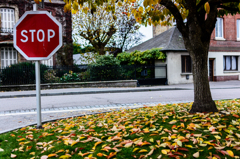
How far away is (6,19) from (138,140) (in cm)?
2161

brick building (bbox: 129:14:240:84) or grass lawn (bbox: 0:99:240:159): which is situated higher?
brick building (bbox: 129:14:240:84)

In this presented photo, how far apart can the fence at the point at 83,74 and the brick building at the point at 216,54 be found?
869mm

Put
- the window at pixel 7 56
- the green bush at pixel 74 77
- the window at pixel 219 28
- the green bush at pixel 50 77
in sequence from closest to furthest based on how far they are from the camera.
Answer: the green bush at pixel 50 77
the green bush at pixel 74 77
the window at pixel 7 56
the window at pixel 219 28

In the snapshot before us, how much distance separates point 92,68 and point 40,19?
45.0 feet

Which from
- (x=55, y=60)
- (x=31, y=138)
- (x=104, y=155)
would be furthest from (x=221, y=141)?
(x=55, y=60)

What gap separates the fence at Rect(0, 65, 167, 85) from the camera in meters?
16.0

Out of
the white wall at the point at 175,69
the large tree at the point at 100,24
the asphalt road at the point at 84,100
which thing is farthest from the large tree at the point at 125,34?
the asphalt road at the point at 84,100

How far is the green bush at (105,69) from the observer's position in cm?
1803

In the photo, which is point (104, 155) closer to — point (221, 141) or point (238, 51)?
point (221, 141)

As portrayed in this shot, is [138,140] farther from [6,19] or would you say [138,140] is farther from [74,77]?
[6,19]

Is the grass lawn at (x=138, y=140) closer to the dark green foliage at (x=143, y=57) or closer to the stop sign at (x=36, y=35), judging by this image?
the stop sign at (x=36, y=35)

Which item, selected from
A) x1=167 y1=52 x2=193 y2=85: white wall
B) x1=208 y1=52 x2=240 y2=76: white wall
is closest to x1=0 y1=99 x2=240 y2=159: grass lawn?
x1=167 y1=52 x2=193 y2=85: white wall

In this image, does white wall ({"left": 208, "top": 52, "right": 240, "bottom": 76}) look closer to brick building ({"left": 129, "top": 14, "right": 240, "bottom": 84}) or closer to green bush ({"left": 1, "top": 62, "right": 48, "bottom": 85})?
brick building ({"left": 129, "top": 14, "right": 240, "bottom": 84})

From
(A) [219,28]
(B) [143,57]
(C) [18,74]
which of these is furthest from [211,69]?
(C) [18,74]
